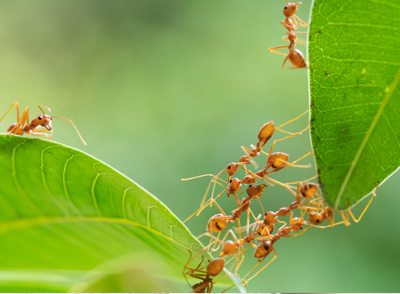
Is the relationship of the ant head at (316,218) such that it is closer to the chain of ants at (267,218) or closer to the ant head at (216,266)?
the chain of ants at (267,218)

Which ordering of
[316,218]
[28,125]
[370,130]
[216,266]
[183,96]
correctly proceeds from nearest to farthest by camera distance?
1. [370,130]
2. [216,266]
3. [316,218]
4. [28,125]
5. [183,96]

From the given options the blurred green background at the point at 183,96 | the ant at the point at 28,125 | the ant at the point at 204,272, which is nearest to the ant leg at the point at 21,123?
the ant at the point at 28,125

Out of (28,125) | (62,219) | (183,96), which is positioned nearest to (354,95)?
(62,219)

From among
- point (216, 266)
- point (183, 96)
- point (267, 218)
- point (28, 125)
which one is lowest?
point (216, 266)

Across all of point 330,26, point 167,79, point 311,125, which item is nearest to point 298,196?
point 311,125

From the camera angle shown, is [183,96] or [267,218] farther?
[183,96]

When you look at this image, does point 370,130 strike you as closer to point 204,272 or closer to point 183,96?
point 204,272

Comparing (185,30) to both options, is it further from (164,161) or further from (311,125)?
(311,125)
